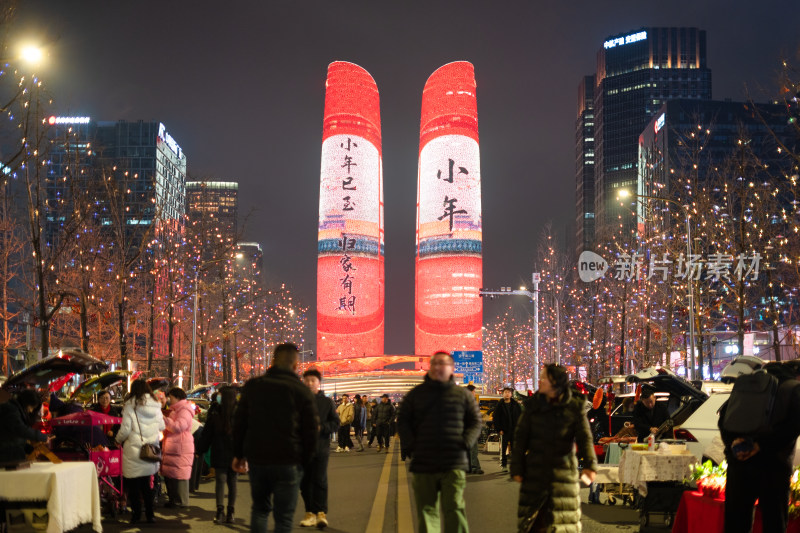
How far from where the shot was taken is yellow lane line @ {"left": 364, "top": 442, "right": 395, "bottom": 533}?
1198cm

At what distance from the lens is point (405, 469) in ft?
74.2

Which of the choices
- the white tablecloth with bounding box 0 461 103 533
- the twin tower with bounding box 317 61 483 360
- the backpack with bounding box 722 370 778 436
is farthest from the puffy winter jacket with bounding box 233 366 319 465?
the twin tower with bounding box 317 61 483 360

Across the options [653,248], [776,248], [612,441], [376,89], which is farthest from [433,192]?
[612,441]

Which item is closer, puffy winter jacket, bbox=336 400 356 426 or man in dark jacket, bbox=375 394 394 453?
man in dark jacket, bbox=375 394 394 453

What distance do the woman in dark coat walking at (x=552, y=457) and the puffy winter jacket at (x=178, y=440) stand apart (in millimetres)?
7279

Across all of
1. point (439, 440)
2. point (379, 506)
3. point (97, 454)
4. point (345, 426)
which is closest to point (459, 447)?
point (439, 440)

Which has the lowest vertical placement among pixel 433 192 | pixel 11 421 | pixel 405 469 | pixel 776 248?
pixel 405 469

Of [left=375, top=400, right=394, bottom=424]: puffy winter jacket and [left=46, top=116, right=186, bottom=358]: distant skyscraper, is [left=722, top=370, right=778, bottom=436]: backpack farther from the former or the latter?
[left=375, top=400, right=394, bottom=424]: puffy winter jacket

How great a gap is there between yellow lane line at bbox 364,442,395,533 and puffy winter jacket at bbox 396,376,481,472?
3571mm

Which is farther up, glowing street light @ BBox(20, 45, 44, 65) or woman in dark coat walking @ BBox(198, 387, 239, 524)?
glowing street light @ BBox(20, 45, 44, 65)

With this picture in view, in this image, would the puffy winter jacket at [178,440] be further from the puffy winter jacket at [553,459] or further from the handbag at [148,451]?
the puffy winter jacket at [553,459]

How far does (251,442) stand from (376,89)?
68.6 m

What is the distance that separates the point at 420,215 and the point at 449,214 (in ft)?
8.24

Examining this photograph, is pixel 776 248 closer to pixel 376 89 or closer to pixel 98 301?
pixel 98 301
